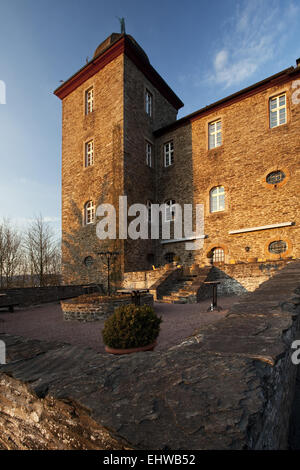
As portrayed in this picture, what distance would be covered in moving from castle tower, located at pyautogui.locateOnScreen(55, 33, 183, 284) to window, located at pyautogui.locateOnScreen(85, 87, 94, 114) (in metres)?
0.06

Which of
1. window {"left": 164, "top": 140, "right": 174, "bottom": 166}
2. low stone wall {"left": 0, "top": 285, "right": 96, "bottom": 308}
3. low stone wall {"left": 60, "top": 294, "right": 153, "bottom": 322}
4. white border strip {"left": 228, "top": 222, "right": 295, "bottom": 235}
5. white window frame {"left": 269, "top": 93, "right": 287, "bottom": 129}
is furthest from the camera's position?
window {"left": 164, "top": 140, "right": 174, "bottom": 166}

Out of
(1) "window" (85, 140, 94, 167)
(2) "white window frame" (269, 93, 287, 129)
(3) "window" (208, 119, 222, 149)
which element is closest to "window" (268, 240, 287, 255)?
(2) "white window frame" (269, 93, 287, 129)

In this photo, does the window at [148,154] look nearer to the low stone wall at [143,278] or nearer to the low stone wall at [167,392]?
the low stone wall at [143,278]

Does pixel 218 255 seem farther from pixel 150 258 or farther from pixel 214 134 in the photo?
pixel 214 134

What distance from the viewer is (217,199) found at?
14180 mm

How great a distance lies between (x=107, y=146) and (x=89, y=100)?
4.60 meters

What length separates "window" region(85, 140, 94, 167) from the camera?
53.4 ft

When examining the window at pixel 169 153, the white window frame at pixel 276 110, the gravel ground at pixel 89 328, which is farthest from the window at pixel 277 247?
the window at pixel 169 153

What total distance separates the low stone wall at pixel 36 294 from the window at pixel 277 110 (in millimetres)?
13808

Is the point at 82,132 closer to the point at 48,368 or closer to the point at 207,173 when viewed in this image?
the point at 207,173

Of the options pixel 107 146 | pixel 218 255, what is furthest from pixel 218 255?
pixel 107 146

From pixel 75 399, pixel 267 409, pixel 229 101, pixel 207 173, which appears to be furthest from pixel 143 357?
pixel 229 101

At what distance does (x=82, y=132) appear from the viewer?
16.7 meters

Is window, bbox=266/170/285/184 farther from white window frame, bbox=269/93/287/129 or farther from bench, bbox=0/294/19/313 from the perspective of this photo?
bench, bbox=0/294/19/313
